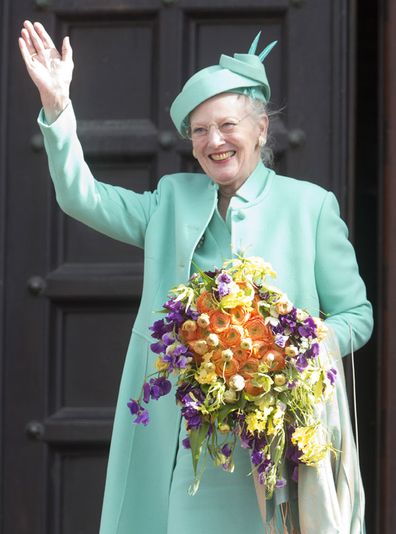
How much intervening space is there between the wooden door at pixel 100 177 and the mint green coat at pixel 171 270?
2.34 ft

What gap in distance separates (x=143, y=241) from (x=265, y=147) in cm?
38

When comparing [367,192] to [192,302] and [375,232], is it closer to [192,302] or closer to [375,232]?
[375,232]

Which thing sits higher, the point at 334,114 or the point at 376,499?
the point at 334,114

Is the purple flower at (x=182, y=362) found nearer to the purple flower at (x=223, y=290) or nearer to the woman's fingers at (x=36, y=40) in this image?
the purple flower at (x=223, y=290)

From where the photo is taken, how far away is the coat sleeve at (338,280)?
330 centimetres

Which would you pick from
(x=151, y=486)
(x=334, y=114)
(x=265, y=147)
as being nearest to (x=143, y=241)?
(x=265, y=147)

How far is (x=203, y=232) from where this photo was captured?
334cm

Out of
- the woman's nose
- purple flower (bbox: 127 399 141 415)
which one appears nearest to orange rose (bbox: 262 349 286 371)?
purple flower (bbox: 127 399 141 415)

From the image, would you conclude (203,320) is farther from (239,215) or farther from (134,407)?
(239,215)

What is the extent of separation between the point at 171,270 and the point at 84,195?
0.27 meters

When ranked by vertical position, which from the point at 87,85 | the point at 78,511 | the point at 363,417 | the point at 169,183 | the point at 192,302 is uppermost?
the point at 87,85

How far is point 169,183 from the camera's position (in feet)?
11.4

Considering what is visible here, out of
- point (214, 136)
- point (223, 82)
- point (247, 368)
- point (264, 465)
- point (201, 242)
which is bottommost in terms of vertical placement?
point (264, 465)

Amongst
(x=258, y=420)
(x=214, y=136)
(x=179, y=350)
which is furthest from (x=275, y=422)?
(x=214, y=136)
